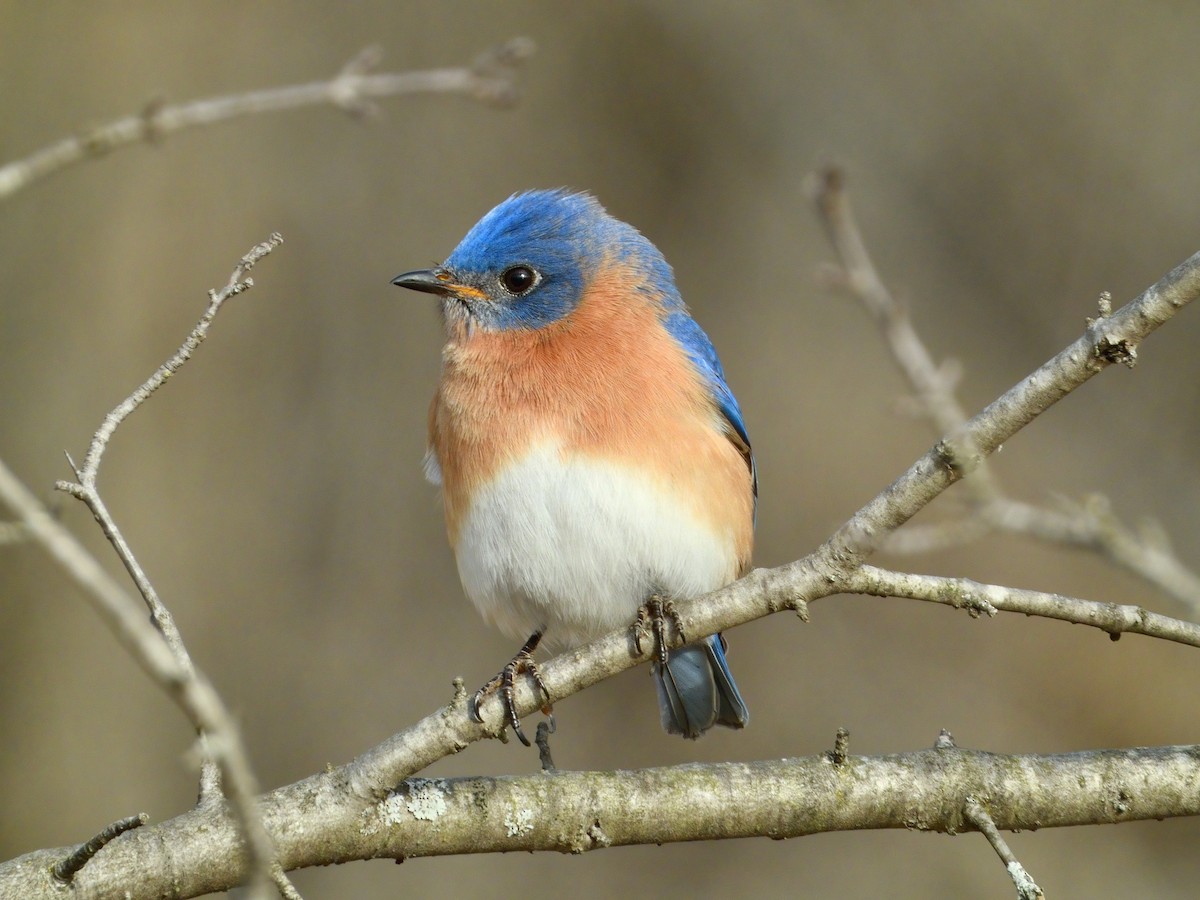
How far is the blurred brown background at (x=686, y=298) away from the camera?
6883mm

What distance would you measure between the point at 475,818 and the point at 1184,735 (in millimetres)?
4853

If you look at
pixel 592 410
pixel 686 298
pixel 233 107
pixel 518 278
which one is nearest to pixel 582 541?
pixel 592 410

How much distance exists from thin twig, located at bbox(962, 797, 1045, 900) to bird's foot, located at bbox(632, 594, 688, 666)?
0.84 metres

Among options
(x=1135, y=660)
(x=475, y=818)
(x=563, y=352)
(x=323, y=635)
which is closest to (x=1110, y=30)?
(x=1135, y=660)

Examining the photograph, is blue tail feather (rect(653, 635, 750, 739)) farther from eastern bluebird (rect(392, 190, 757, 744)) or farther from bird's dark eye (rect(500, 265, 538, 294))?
bird's dark eye (rect(500, 265, 538, 294))

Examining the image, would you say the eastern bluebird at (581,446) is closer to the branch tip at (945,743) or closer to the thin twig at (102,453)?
the branch tip at (945,743)

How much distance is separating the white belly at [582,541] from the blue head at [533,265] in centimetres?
78

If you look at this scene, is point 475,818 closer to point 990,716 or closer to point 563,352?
point 563,352

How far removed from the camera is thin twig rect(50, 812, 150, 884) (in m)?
2.64

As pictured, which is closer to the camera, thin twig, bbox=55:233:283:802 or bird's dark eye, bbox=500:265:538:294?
thin twig, bbox=55:233:283:802

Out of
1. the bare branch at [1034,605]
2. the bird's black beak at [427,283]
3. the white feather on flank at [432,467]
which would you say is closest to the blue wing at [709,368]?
the bird's black beak at [427,283]

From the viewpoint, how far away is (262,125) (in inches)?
307

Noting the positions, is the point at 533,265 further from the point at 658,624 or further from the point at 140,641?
the point at 140,641

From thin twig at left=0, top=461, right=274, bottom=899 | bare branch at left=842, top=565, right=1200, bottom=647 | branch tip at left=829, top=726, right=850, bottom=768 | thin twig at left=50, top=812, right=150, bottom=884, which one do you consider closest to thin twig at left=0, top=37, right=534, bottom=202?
thin twig at left=0, top=461, right=274, bottom=899
